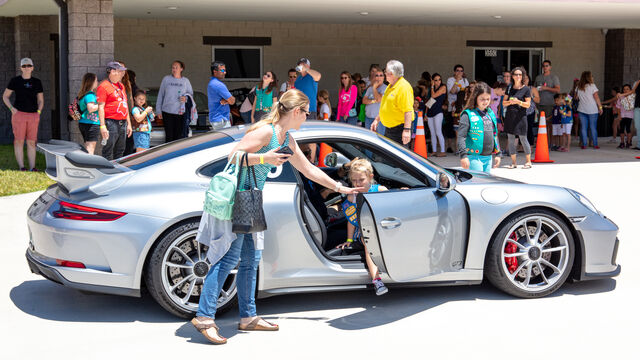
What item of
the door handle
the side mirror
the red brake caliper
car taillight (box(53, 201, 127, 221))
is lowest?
the red brake caliper

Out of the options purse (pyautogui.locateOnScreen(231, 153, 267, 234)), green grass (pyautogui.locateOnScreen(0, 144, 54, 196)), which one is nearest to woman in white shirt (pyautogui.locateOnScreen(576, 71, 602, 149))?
green grass (pyautogui.locateOnScreen(0, 144, 54, 196))

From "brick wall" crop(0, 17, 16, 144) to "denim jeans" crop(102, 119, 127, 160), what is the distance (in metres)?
10.2

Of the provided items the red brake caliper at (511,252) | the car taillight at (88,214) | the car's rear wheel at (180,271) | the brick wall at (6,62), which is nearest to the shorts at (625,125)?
the red brake caliper at (511,252)

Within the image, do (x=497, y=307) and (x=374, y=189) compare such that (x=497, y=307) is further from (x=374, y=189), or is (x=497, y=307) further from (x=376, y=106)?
(x=376, y=106)

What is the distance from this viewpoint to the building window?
2152 cm

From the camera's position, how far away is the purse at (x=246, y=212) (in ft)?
15.3

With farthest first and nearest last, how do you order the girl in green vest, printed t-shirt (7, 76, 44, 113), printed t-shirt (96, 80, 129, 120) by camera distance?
printed t-shirt (7, 76, 44, 113)
printed t-shirt (96, 80, 129, 120)
the girl in green vest

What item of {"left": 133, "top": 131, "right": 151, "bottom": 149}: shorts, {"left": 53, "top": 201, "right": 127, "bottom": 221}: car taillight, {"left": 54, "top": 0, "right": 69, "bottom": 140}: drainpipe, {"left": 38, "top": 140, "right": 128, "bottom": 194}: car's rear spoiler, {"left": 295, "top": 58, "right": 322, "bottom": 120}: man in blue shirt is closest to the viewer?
{"left": 53, "top": 201, "right": 127, "bottom": 221}: car taillight

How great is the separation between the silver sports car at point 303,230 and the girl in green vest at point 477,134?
188cm

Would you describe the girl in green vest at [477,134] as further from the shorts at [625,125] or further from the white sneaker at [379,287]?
the shorts at [625,125]

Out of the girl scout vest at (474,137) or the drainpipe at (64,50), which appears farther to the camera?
the drainpipe at (64,50)

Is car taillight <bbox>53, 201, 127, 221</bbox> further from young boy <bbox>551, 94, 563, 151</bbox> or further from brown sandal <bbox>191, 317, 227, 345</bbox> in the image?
young boy <bbox>551, 94, 563, 151</bbox>

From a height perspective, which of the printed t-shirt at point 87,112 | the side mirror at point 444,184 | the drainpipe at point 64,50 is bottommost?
the side mirror at point 444,184

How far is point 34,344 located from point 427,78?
13.8m
